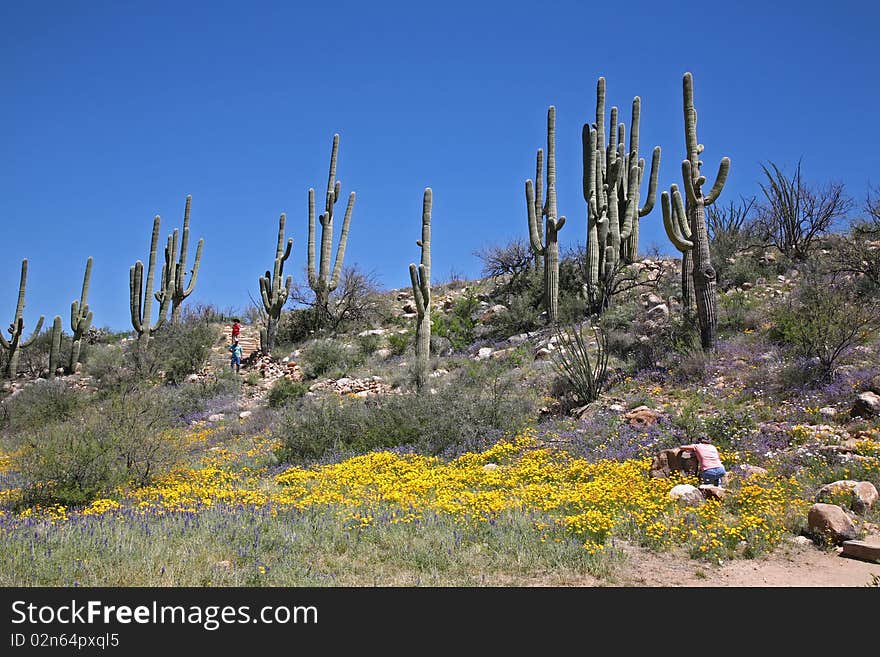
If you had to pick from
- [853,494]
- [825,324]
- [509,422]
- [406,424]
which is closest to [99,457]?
[406,424]

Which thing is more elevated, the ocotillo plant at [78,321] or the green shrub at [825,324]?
the ocotillo plant at [78,321]

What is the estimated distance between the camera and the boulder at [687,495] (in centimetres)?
697

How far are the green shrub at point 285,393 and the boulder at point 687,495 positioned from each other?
11.5 m

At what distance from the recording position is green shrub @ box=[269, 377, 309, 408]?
17.1m

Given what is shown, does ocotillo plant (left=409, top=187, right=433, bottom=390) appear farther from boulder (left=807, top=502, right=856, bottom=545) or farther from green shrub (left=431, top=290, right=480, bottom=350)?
boulder (left=807, top=502, right=856, bottom=545)

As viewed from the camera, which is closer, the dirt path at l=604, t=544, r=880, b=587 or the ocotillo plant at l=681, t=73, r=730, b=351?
the dirt path at l=604, t=544, r=880, b=587

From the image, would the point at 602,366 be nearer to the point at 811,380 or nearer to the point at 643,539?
the point at 811,380

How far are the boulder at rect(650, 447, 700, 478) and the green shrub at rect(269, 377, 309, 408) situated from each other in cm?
1063

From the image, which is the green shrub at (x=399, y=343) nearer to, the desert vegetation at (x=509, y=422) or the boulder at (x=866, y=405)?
the desert vegetation at (x=509, y=422)

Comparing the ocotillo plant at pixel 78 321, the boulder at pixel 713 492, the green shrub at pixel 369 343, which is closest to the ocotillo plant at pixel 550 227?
the green shrub at pixel 369 343

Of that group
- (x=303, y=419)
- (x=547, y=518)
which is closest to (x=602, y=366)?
(x=303, y=419)

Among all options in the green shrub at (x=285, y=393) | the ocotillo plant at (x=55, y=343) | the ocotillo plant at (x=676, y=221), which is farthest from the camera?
the ocotillo plant at (x=55, y=343)

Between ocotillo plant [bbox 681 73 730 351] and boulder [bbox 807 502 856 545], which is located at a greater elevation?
ocotillo plant [bbox 681 73 730 351]

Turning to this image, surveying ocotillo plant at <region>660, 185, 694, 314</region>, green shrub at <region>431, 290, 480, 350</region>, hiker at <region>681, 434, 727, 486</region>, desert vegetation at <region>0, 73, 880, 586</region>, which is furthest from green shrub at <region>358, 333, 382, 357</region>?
hiker at <region>681, 434, 727, 486</region>
